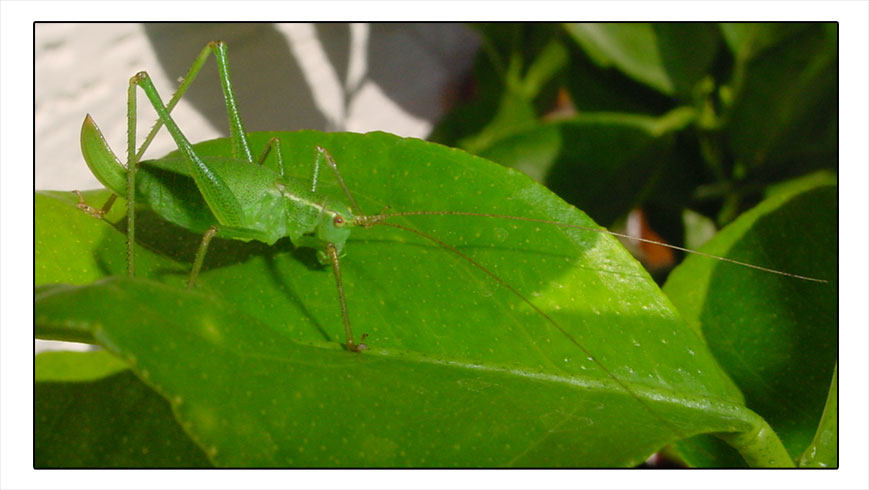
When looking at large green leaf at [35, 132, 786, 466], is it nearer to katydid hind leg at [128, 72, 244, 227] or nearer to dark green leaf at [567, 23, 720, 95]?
katydid hind leg at [128, 72, 244, 227]

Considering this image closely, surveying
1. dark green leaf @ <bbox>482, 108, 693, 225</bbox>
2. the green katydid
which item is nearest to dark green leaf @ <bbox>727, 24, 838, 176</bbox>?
dark green leaf @ <bbox>482, 108, 693, 225</bbox>

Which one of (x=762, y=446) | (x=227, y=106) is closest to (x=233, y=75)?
(x=227, y=106)

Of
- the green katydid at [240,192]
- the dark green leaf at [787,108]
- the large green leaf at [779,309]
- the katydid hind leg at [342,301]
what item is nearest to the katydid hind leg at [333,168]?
the green katydid at [240,192]

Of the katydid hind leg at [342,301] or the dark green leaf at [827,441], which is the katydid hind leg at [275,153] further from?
the dark green leaf at [827,441]

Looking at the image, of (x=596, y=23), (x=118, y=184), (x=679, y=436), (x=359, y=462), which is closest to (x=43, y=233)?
(x=118, y=184)

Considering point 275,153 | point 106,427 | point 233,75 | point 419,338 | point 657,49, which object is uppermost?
point 657,49

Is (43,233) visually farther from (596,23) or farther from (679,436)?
(596,23)

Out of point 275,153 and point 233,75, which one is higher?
point 233,75

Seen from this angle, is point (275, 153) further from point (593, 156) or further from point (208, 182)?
point (593, 156)
